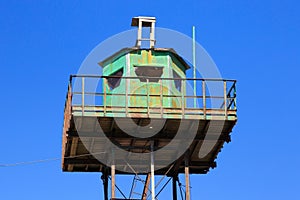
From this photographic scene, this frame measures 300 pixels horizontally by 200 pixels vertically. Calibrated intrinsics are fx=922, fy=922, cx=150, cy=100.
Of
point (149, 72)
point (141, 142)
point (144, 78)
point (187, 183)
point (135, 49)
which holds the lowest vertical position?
point (187, 183)

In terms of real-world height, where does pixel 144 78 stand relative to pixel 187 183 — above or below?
above

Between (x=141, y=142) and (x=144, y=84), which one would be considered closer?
(x=144, y=84)

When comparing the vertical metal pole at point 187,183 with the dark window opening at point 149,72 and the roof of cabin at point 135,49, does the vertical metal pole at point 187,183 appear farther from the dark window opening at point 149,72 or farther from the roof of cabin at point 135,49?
the roof of cabin at point 135,49

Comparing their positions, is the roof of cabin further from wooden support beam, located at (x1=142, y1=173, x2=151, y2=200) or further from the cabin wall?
wooden support beam, located at (x1=142, y1=173, x2=151, y2=200)

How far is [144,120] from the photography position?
3581 cm

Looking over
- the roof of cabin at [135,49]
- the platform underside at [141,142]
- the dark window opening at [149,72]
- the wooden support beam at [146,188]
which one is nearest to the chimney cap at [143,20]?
the roof of cabin at [135,49]

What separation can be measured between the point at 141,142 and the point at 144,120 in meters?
1.93

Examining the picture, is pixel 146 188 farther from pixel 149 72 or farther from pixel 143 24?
pixel 143 24

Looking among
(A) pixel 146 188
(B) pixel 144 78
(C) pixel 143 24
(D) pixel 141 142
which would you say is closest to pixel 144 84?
(B) pixel 144 78

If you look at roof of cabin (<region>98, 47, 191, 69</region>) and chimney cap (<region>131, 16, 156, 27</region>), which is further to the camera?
chimney cap (<region>131, 16, 156, 27</region>)

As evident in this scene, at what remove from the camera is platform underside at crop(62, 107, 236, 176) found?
36.0 meters

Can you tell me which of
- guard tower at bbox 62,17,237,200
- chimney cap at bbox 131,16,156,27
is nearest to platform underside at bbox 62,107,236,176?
guard tower at bbox 62,17,237,200

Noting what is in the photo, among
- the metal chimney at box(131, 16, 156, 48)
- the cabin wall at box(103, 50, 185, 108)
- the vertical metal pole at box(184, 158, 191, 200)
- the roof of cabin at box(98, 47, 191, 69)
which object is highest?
the metal chimney at box(131, 16, 156, 48)

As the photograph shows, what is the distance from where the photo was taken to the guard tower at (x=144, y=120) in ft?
117
